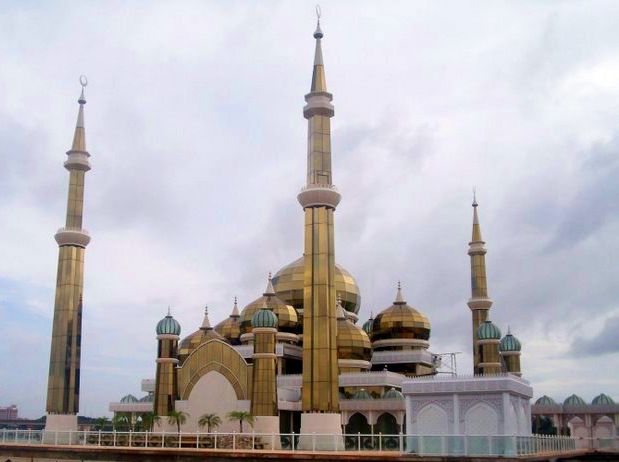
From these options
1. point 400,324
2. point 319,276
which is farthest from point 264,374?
point 400,324

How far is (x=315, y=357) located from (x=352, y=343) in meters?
13.6

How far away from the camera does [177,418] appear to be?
40906 millimetres

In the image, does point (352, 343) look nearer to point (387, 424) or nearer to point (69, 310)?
point (387, 424)

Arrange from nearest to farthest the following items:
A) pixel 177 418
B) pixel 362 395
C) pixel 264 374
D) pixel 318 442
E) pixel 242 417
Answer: pixel 318 442
pixel 242 417
pixel 264 374
pixel 177 418
pixel 362 395

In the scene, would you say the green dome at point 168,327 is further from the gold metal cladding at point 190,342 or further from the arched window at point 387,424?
the arched window at point 387,424

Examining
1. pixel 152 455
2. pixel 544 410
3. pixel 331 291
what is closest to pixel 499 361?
pixel 544 410

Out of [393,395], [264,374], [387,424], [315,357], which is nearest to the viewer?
[315,357]

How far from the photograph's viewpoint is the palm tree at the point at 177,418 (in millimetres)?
40469

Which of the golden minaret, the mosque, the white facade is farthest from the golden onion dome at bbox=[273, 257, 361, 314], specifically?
the white facade

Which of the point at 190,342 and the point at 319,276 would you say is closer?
the point at 319,276

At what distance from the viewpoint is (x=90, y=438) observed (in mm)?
38219

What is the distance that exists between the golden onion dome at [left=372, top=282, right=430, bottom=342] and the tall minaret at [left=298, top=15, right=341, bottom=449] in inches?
735

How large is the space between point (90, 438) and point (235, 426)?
24.4ft

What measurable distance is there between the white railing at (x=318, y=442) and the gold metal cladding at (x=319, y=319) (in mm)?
1936
